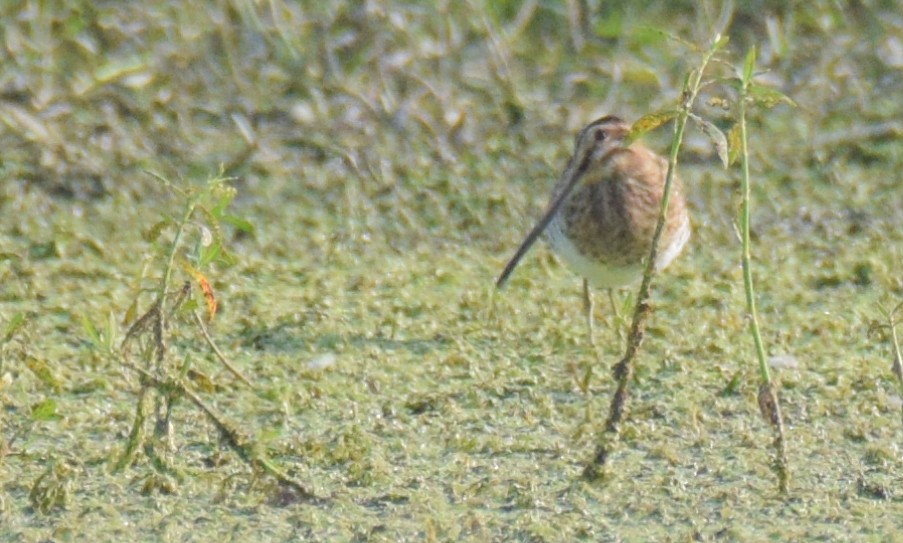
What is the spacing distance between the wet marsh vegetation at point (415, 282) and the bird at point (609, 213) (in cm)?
18

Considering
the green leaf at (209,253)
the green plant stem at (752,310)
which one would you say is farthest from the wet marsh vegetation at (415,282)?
the green plant stem at (752,310)

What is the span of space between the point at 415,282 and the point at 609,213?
0.69m

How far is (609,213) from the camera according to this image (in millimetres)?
4336

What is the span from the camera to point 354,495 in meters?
3.29

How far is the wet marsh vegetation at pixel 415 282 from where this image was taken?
3.22 meters

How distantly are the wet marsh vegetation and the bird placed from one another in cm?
18

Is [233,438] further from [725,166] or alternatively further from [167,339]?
[725,166]

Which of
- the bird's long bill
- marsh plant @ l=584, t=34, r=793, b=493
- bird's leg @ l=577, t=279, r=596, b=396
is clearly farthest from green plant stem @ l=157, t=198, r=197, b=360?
the bird's long bill

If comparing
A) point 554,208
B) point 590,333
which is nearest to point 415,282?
point 554,208

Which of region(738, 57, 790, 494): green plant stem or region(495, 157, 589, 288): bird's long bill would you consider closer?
region(738, 57, 790, 494): green plant stem

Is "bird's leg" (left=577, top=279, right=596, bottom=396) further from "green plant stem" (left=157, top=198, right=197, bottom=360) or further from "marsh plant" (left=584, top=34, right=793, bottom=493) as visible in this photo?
"green plant stem" (left=157, top=198, right=197, bottom=360)

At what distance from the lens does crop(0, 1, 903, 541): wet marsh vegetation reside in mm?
3217

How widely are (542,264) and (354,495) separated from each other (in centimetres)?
179

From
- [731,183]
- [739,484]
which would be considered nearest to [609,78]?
[731,183]
